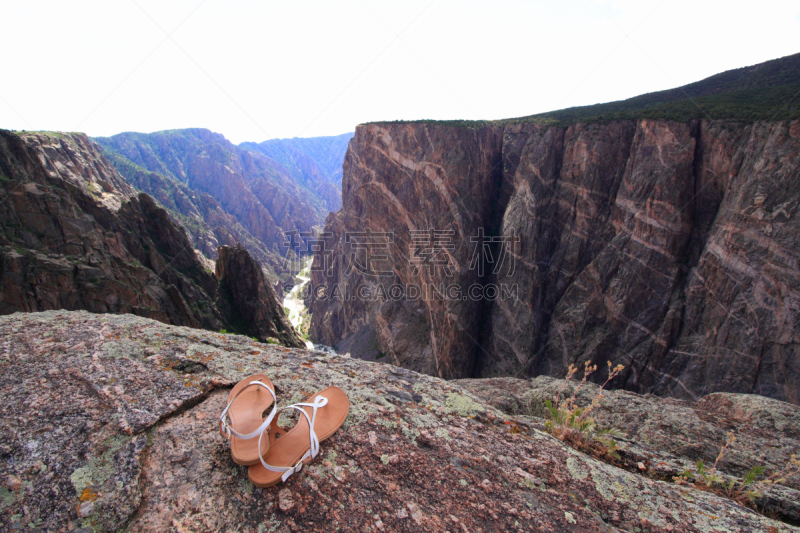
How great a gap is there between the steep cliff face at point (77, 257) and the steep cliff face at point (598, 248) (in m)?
21.1

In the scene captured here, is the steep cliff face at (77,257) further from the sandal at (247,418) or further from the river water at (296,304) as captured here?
the river water at (296,304)

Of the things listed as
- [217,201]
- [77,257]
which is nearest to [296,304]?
[77,257]

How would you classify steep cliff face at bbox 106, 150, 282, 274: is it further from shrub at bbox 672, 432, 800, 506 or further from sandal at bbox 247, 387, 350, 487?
shrub at bbox 672, 432, 800, 506

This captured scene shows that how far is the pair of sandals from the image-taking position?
2115 mm

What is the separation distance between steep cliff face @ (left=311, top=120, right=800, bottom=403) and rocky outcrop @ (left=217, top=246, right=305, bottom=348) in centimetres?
1284

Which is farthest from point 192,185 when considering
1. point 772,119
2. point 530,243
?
point 772,119

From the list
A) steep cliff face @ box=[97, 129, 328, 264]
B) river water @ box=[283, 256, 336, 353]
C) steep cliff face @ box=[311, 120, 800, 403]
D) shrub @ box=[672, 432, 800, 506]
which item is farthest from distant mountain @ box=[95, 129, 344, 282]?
shrub @ box=[672, 432, 800, 506]

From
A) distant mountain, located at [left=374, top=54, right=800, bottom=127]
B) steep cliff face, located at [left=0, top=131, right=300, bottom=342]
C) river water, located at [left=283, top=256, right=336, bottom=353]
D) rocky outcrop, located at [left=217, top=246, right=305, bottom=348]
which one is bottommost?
river water, located at [left=283, top=256, right=336, bottom=353]

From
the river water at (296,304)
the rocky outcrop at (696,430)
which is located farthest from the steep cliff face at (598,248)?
the river water at (296,304)

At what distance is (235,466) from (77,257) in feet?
73.6

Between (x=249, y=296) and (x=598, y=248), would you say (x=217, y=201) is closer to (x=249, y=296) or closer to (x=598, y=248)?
(x=249, y=296)

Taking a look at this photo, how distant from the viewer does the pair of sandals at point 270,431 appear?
212 centimetres

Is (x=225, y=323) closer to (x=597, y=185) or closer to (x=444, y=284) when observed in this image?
(x=444, y=284)

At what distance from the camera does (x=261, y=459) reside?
2.05m
